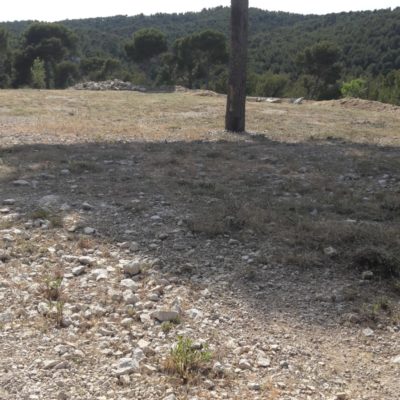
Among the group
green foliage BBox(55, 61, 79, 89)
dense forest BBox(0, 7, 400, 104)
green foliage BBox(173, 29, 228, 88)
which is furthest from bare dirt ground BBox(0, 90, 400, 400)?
green foliage BBox(55, 61, 79, 89)

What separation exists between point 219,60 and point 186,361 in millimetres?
39842

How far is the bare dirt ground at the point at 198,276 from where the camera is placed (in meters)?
2.97

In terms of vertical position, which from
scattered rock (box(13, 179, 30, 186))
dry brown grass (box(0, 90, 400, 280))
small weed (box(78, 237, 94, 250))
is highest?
dry brown grass (box(0, 90, 400, 280))

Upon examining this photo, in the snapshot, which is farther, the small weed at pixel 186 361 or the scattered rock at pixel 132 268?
the scattered rock at pixel 132 268

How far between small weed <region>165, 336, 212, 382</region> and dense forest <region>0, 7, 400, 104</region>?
118 feet

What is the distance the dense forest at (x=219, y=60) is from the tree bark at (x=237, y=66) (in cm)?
2762

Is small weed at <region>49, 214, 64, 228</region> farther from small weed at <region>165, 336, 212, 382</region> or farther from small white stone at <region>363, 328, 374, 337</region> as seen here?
small white stone at <region>363, 328, 374, 337</region>

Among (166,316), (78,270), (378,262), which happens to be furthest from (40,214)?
(378,262)

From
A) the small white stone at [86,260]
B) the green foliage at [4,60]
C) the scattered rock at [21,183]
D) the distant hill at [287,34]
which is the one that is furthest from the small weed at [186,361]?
the distant hill at [287,34]

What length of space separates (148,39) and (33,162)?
34280 millimetres

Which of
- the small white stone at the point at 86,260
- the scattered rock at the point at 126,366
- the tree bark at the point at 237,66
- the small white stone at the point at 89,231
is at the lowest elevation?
the scattered rock at the point at 126,366

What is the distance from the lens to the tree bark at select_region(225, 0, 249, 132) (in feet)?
35.9

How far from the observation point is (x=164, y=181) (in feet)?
22.5

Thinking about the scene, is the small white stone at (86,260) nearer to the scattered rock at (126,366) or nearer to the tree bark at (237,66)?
the scattered rock at (126,366)
